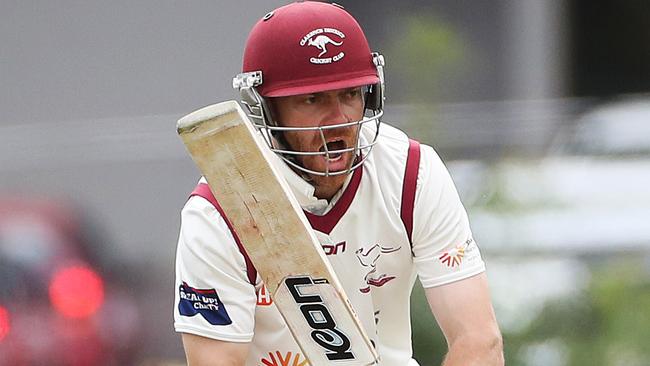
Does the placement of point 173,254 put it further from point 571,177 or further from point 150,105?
point 571,177

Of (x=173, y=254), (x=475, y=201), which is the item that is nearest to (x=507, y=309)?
(x=475, y=201)

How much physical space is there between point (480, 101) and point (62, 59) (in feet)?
6.95

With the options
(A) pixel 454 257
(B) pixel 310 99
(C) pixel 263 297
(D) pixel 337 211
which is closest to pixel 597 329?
(A) pixel 454 257

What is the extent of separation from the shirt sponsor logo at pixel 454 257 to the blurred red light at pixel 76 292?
9.73ft

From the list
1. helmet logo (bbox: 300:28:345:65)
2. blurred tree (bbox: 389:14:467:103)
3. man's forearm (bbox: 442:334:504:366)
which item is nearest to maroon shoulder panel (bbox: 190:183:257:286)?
helmet logo (bbox: 300:28:345:65)

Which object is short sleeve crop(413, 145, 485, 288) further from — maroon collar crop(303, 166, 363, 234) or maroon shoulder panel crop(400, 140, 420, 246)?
maroon collar crop(303, 166, 363, 234)

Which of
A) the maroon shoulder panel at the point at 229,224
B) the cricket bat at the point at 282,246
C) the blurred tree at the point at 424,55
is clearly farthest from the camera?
the blurred tree at the point at 424,55

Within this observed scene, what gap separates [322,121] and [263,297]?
0.47 metres

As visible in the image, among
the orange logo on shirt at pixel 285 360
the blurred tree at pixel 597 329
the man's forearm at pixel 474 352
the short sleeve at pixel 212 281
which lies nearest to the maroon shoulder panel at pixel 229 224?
the short sleeve at pixel 212 281

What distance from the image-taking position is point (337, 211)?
13.4 ft

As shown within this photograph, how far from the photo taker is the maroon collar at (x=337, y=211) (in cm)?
405

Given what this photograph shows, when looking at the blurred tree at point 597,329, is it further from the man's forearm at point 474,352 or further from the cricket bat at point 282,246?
the cricket bat at point 282,246

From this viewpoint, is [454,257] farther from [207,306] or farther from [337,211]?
[207,306]

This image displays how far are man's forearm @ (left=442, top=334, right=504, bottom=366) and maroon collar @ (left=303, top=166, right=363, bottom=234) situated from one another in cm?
43
